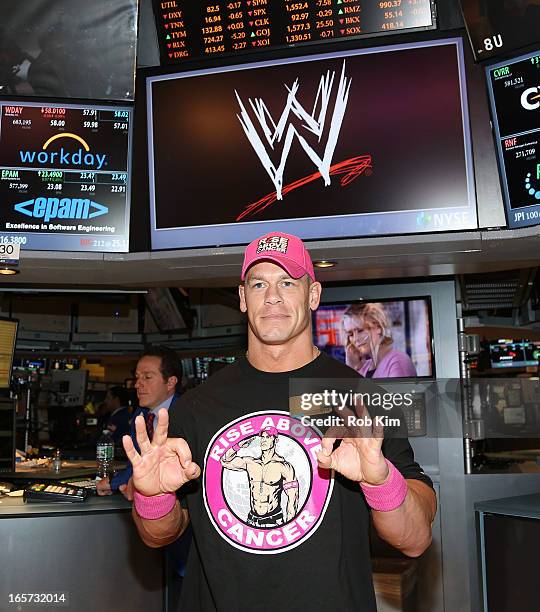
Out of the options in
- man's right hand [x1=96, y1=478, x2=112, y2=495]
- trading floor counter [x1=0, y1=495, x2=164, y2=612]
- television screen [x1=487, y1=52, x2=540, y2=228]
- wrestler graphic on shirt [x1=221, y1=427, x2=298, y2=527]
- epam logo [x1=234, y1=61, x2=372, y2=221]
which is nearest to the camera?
wrestler graphic on shirt [x1=221, y1=427, x2=298, y2=527]

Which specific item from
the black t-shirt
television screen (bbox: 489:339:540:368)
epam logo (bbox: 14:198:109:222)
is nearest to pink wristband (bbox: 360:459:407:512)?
the black t-shirt

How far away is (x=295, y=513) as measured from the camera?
5.83ft

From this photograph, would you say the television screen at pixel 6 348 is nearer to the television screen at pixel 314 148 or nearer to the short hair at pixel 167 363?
the short hair at pixel 167 363

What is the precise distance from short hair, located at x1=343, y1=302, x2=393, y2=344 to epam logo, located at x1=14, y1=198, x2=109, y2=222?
5.70 ft

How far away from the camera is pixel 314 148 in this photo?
11.3 ft

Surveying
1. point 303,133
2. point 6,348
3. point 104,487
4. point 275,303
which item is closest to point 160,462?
point 275,303

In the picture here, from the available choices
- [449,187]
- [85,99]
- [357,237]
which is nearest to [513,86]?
[449,187]

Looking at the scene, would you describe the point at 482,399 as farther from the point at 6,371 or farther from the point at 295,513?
the point at 6,371

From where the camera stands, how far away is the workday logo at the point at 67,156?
365 cm

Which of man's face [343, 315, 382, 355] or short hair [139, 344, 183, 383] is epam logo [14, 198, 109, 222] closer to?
short hair [139, 344, 183, 383]

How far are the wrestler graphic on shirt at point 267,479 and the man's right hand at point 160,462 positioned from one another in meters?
0.17

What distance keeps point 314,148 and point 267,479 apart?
206cm

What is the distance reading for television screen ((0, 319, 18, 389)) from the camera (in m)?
4.87

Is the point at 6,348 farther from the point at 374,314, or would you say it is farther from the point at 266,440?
the point at 266,440
